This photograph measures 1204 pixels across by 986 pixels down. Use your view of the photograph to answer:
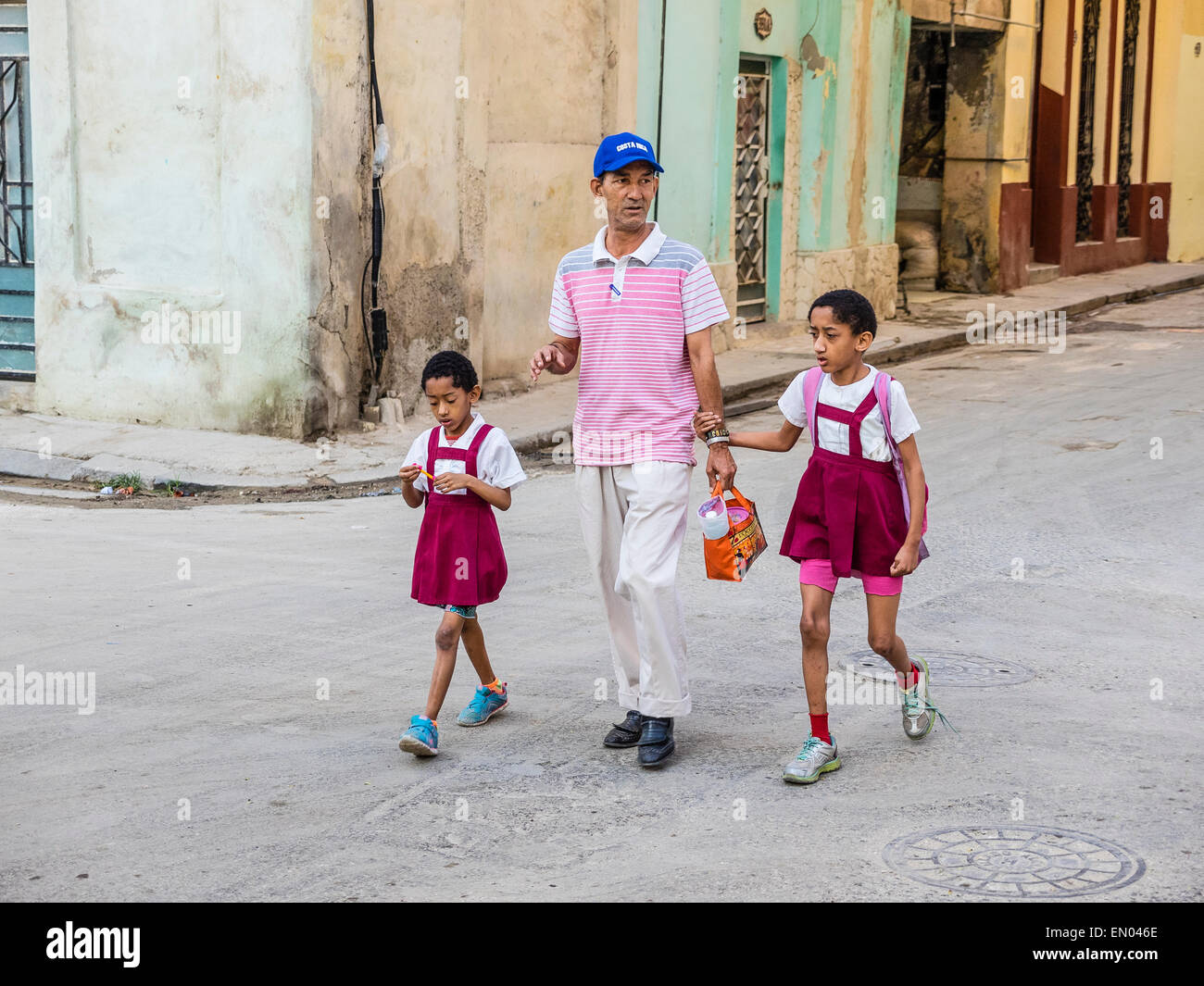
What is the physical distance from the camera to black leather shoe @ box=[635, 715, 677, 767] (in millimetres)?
5301

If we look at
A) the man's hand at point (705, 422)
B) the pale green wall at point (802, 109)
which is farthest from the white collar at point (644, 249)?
the pale green wall at point (802, 109)

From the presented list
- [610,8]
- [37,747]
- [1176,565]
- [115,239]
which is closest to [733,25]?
[610,8]

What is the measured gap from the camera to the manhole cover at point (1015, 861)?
4238 mm

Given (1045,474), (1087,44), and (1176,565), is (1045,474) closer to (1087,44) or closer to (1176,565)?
(1176,565)

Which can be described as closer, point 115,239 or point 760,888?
point 760,888

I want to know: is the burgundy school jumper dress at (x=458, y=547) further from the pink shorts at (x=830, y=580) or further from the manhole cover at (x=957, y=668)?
the manhole cover at (x=957, y=668)

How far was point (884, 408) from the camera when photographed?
205 inches

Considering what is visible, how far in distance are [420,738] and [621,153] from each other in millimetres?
2017

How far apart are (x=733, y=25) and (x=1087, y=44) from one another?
9840 mm

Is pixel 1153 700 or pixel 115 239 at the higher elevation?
pixel 115 239

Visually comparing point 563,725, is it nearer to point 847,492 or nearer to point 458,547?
point 458,547

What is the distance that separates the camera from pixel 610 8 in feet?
47.5
